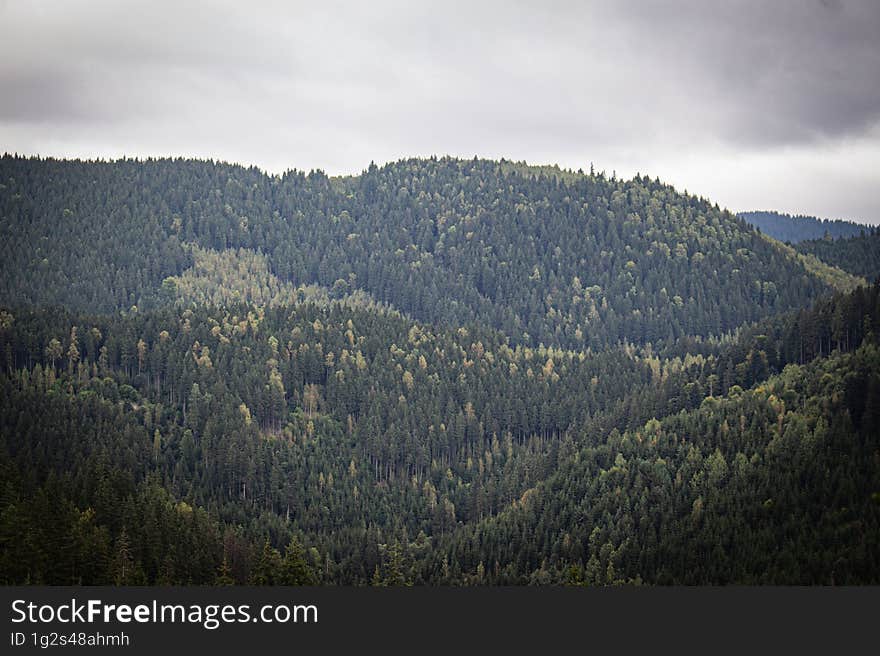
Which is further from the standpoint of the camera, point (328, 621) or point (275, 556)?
point (275, 556)

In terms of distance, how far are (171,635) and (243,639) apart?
7630 mm

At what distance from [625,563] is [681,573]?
14.3m

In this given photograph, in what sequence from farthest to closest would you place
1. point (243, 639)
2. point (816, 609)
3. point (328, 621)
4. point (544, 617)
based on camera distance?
point (816, 609) → point (544, 617) → point (328, 621) → point (243, 639)

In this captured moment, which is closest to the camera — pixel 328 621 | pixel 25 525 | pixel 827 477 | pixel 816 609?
pixel 328 621

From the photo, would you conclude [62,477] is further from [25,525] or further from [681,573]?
[681,573]

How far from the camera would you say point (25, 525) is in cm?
15175

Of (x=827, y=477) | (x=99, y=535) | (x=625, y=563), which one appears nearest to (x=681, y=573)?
(x=625, y=563)

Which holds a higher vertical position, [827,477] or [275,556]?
[827,477]

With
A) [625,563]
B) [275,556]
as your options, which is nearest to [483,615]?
[275,556]

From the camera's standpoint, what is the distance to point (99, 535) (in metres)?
158

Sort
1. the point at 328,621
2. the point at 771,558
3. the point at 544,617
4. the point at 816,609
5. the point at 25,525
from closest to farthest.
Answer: the point at 328,621 < the point at 544,617 < the point at 816,609 < the point at 25,525 < the point at 771,558

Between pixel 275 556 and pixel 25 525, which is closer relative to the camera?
pixel 25 525

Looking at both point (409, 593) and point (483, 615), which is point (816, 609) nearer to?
point (483, 615)

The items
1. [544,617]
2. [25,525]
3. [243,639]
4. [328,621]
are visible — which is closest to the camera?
[243,639]
